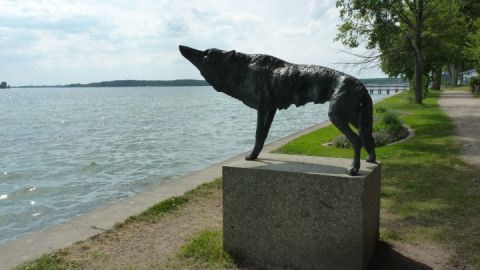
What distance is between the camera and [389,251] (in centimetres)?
586

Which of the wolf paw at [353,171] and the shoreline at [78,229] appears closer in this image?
A: the wolf paw at [353,171]

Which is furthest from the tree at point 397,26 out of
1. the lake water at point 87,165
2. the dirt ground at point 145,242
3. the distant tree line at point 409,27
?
the dirt ground at point 145,242

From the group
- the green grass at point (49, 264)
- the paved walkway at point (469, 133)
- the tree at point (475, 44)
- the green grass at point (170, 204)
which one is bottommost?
the green grass at point (49, 264)

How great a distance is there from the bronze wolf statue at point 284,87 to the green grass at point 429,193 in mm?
1829

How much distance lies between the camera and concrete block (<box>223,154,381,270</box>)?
4.87 m

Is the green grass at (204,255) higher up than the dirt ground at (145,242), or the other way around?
the green grass at (204,255)

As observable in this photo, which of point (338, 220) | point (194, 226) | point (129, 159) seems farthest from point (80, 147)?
point (338, 220)

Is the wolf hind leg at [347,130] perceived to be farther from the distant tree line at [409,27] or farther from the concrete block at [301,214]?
the distant tree line at [409,27]

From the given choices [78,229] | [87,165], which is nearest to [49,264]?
[78,229]

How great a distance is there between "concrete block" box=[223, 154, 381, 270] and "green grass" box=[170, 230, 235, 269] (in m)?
0.17

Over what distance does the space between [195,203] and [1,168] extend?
1008cm

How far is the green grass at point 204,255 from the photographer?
5.50 m

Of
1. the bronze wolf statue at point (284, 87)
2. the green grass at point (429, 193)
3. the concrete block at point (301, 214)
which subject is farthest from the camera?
the green grass at point (429, 193)

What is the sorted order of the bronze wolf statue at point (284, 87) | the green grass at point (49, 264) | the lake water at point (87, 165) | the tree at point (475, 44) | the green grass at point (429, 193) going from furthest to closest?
1. the tree at point (475, 44)
2. the lake water at point (87, 165)
3. the green grass at point (429, 193)
4. the green grass at point (49, 264)
5. the bronze wolf statue at point (284, 87)
